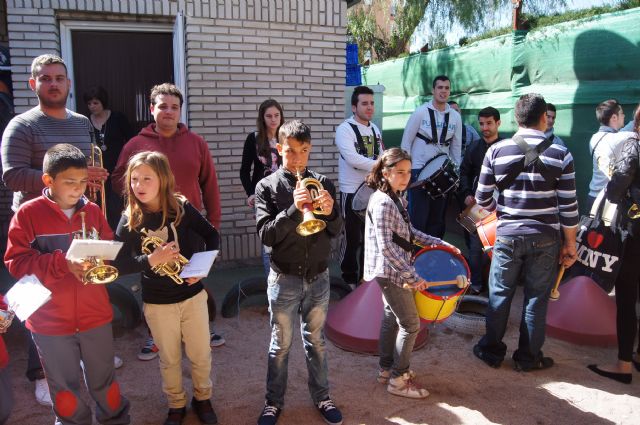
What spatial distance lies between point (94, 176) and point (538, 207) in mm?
2965

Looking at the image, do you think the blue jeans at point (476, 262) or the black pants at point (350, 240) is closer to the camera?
the black pants at point (350, 240)

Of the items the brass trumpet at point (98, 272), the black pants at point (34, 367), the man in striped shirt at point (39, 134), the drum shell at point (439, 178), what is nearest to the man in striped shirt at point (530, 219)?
the drum shell at point (439, 178)

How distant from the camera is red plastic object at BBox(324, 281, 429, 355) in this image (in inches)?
170

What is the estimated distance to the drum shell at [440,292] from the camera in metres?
3.50

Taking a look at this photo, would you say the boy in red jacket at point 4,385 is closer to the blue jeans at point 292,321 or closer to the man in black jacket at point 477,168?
the blue jeans at point 292,321

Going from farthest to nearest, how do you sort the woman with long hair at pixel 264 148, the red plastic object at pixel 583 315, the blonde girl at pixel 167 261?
the woman with long hair at pixel 264 148
the red plastic object at pixel 583 315
the blonde girl at pixel 167 261

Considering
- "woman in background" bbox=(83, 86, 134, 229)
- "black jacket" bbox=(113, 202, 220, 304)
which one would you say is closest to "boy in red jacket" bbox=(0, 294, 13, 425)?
"black jacket" bbox=(113, 202, 220, 304)

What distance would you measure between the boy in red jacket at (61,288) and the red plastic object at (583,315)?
3652mm

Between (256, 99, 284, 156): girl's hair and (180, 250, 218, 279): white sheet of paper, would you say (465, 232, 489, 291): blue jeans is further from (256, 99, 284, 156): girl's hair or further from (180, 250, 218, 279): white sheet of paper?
(180, 250, 218, 279): white sheet of paper

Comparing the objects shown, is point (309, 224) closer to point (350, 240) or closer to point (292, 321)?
point (292, 321)

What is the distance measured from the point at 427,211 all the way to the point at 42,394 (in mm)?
4057

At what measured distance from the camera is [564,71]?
6812 mm

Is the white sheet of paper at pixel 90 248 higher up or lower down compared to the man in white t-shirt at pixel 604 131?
lower down

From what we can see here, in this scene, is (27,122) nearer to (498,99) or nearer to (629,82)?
(629,82)
